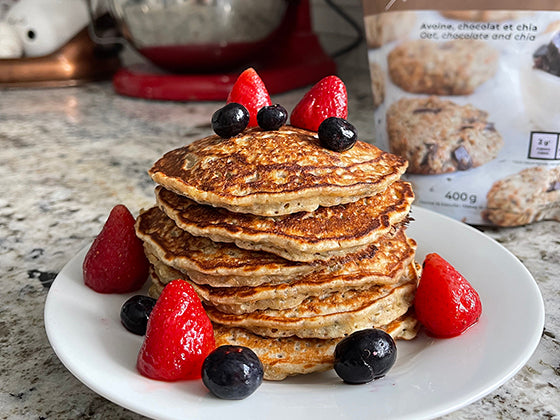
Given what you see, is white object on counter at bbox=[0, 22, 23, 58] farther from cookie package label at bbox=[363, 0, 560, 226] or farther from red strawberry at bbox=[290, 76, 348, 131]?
red strawberry at bbox=[290, 76, 348, 131]

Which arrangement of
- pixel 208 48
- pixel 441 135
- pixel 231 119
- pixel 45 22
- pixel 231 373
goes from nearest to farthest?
pixel 231 373 → pixel 231 119 → pixel 441 135 → pixel 208 48 → pixel 45 22

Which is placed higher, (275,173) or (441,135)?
(275,173)

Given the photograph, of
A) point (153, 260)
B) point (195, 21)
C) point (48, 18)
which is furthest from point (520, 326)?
point (48, 18)

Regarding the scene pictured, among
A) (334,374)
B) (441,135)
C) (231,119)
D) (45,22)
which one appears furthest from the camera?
(45,22)

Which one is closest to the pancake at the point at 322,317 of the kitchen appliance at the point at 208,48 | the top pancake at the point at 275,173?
the top pancake at the point at 275,173

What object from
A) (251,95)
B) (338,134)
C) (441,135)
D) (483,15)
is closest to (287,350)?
(338,134)

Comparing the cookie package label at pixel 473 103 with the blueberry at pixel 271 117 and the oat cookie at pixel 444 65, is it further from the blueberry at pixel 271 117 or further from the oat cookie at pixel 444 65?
the blueberry at pixel 271 117

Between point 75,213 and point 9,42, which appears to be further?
point 9,42

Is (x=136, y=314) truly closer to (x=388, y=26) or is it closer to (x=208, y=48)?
(x=388, y=26)
